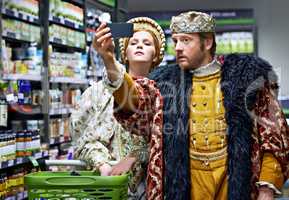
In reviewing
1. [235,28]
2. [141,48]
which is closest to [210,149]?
[141,48]

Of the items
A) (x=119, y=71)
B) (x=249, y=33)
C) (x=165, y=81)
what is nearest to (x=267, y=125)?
(x=165, y=81)

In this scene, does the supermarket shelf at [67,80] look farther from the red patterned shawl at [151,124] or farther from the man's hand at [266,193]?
the man's hand at [266,193]

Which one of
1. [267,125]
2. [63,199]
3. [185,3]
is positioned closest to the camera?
[63,199]

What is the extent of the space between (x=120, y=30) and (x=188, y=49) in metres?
0.45

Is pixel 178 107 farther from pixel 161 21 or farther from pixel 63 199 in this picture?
pixel 161 21

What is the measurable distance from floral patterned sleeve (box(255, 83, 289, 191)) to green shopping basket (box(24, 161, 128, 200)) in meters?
0.56

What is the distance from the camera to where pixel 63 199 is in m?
1.79

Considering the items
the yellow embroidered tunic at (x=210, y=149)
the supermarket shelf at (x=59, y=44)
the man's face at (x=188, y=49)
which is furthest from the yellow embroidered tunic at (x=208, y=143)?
the supermarket shelf at (x=59, y=44)

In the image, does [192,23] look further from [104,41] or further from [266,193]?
[266,193]

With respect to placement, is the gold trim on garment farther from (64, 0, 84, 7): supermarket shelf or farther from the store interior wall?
the store interior wall

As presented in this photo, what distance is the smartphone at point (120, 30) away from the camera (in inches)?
67.9

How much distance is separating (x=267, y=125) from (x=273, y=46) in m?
8.26

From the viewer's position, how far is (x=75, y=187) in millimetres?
1794

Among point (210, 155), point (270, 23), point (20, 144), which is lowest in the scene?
point (20, 144)
